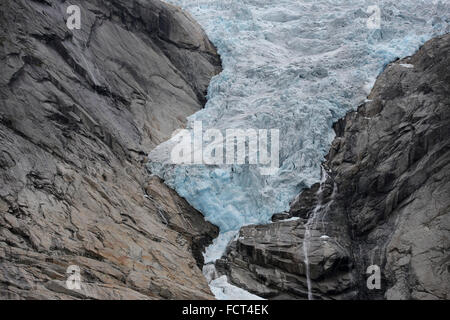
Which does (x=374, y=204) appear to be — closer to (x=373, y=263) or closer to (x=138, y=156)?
(x=373, y=263)

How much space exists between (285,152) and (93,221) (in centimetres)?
783

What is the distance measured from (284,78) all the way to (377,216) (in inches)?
333

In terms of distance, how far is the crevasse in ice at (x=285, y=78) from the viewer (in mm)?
17625

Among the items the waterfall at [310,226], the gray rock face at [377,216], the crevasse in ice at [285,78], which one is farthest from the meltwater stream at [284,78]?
the gray rock face at [377,216]

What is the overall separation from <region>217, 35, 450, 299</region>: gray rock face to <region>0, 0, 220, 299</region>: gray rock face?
2.46 metres

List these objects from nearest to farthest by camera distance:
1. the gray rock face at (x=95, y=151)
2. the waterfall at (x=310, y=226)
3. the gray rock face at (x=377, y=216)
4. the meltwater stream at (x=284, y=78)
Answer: the gray rock face at (x=95, y=151) < the gray rock face at (x=377, y=216) < the waterfall at (x=310, y=226) < the meltwater stream at (x=284, y=78)

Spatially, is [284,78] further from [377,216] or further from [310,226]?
[377,216]

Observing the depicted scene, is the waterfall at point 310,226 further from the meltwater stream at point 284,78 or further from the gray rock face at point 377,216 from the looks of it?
the meltwater stream at point 284,78

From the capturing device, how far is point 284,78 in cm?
2231

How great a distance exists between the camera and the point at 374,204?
53.7 ft

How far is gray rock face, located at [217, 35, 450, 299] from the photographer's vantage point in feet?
47.3

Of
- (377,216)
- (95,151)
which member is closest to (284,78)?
(377,216)

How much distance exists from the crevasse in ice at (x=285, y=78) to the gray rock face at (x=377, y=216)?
91 centimetres

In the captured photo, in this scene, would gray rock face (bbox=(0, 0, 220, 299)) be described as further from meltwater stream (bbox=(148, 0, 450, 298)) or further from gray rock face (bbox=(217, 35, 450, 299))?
gray rock face (bbox=(217, 35, 450, 299))
